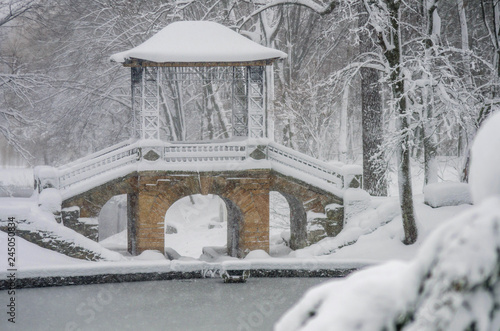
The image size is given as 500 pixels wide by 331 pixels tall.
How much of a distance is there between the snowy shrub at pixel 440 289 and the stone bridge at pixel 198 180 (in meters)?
14.4

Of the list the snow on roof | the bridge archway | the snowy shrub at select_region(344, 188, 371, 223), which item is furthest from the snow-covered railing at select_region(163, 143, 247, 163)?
the bridge archway

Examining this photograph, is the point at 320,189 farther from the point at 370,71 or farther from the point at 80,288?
the point at 80,288

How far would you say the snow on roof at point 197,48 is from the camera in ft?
56.4

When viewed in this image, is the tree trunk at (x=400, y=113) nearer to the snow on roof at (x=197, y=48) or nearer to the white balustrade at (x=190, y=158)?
the white balustrade at (x=190, y=158)

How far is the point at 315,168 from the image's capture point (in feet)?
59.9

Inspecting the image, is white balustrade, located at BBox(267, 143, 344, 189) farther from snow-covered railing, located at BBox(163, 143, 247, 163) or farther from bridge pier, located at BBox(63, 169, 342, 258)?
snow-covered railing, located at BBox(163, 143, 247, 163)

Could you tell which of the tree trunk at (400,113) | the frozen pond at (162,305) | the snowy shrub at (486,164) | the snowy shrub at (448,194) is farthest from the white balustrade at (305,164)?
the snowy shrub at (486,164)

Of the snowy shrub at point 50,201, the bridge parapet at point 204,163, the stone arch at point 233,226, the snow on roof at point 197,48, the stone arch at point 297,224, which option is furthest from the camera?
the stone arch at point 297,224

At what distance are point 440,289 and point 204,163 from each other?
14.8 metres

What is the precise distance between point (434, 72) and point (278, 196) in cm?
1505

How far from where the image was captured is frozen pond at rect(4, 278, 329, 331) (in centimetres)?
1002

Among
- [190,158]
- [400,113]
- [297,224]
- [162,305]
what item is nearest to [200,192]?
[190,158]

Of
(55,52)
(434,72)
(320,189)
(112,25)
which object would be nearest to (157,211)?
(320,189)

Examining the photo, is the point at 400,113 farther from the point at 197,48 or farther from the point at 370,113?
the point at 197,48
